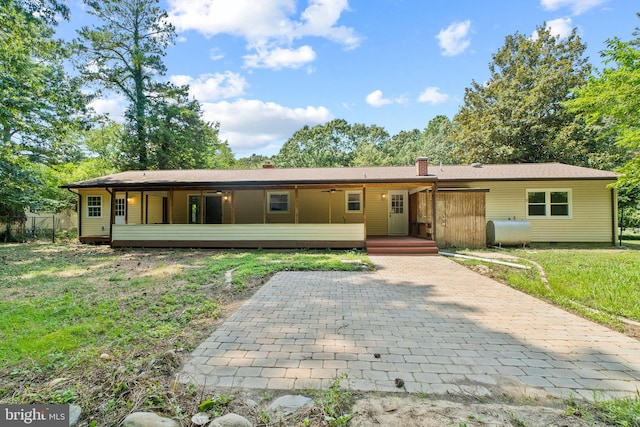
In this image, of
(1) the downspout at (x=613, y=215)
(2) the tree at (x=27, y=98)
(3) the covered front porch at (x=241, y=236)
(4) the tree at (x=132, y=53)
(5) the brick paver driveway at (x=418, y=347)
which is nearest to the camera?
(5) the brick paver driveway at (x=418, y=347)

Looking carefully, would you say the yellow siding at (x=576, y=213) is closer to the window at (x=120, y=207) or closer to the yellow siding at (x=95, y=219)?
the window at (x=120, y=207)

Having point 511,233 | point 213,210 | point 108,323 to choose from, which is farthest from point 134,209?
point 511,233

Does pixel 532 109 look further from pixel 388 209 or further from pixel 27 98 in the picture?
pixel 27 98

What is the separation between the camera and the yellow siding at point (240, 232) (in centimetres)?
1079

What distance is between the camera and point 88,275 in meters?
6.71

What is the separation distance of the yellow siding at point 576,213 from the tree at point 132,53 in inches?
894

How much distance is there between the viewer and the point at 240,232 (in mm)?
11227

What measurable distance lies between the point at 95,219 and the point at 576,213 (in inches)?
879

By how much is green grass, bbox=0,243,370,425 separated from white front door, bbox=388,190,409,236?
6035mm

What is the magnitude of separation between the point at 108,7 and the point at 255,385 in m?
25.4

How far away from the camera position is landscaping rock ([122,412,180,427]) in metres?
1.75

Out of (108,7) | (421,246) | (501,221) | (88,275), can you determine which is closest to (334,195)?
(421,246)

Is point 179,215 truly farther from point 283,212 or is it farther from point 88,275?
point 88,275

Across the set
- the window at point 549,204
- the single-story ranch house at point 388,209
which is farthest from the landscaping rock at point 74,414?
the window at point 549,204
